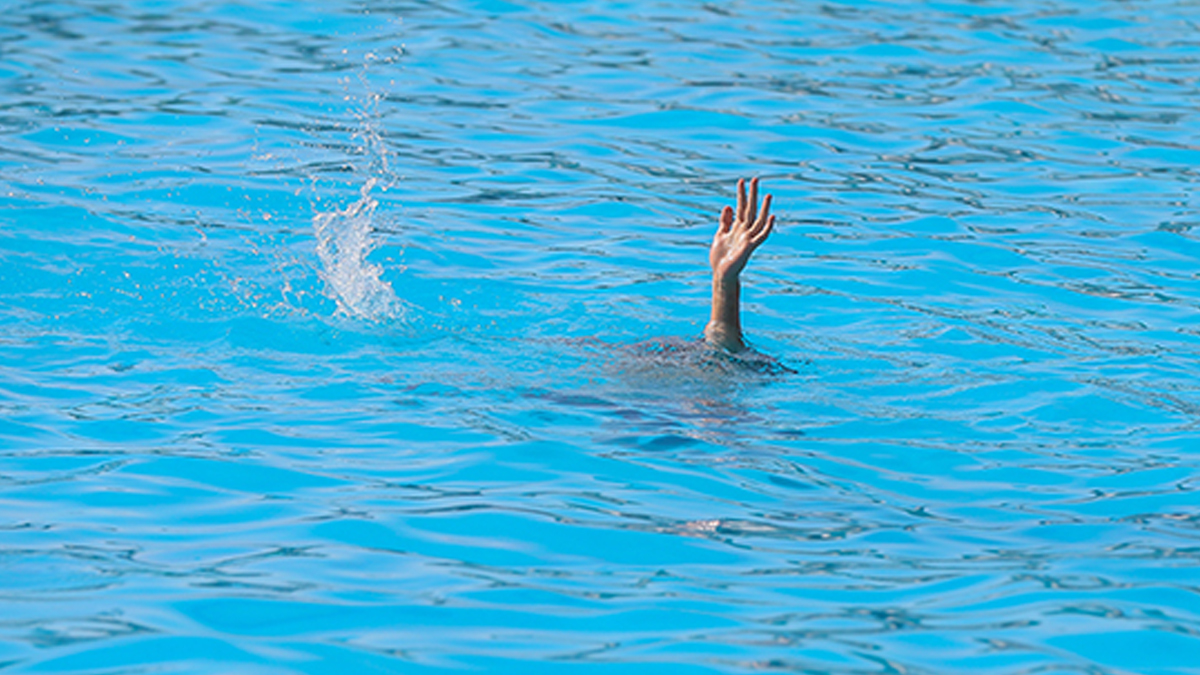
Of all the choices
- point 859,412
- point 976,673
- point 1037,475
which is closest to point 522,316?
point 859,412

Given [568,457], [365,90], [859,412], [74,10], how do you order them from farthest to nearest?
[74,10] < [365,90] < [859,412] < [568,457]

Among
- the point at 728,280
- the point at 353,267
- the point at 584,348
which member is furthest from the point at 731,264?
the point at 353,267

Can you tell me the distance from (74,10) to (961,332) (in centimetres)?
991

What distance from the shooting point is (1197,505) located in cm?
554

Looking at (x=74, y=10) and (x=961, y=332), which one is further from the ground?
(x=74, y=10)

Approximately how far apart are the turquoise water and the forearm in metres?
0.17

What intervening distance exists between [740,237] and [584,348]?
971 millimetres

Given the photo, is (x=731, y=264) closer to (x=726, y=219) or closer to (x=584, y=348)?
(x=726, y=219)

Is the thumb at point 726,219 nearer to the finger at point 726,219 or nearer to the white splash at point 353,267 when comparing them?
the finger at point 726,219

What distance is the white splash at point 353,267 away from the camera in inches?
309

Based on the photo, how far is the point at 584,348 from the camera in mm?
7230

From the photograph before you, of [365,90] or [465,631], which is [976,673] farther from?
[365,90]

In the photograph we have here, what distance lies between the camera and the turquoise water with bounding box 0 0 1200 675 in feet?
14.7

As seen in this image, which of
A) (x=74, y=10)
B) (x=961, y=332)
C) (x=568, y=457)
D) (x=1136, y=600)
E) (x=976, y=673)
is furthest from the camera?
(x=74, y=10)
